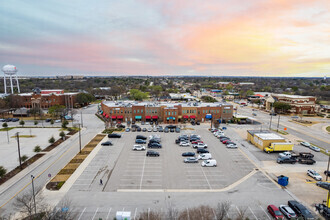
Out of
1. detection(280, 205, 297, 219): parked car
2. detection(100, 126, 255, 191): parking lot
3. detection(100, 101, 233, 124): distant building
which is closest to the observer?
detection(280, 205, 297, 219): parked car

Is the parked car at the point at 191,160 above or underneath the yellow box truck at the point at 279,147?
underneath

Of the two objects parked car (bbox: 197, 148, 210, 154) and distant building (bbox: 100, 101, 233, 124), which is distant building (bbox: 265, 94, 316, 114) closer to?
distant building (bbox: 100, 101, 233, 124)

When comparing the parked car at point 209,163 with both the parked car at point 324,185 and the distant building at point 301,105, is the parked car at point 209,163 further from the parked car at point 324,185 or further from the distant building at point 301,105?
the distant building at point 301,105

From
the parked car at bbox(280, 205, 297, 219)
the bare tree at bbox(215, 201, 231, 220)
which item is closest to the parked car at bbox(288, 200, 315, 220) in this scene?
the parked car at bbox(280, 205, 297, 219)

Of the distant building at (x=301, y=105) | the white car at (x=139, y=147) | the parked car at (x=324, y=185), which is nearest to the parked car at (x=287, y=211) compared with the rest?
the parked car at (x=324, y=185)

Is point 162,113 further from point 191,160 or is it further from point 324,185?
point 324,185

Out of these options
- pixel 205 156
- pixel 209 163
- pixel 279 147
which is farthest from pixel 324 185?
pixel 205 156
